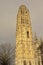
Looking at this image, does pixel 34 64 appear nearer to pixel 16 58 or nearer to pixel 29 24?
pixel 16 58

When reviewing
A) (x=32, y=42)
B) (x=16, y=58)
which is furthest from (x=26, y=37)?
(x=16, y=58)

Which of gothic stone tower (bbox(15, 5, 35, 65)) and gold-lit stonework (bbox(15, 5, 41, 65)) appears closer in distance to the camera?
gold-lit stonework (bbox(15, 5, 41, 65))

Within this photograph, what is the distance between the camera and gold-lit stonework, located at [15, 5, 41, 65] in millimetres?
63441

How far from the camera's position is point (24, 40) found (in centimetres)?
6538

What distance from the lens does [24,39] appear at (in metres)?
65.3

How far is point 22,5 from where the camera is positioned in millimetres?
67875

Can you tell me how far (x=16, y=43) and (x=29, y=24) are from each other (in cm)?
535

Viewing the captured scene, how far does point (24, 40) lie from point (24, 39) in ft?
0.76

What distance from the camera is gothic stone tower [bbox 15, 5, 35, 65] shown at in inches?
2502

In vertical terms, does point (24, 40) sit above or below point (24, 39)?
below

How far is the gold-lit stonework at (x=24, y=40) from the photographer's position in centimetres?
6344

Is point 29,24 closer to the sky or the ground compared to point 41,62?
closer to the sky

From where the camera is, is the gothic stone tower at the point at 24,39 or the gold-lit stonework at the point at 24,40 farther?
the gothic stone tower at the point at 24,39

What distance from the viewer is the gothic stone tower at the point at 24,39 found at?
63.6 m
